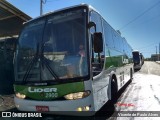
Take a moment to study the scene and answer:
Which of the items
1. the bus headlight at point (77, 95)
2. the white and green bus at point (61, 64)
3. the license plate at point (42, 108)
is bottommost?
the license plate at point (42, 108)

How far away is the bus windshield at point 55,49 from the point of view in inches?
250

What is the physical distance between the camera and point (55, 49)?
6660mm

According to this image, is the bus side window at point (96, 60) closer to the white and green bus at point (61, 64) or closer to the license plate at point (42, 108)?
the white and green bus at point (61, 64)

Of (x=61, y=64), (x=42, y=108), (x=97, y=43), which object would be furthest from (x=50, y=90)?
(x=97, y=43)

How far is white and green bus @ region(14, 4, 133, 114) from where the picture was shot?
6191 millimetres

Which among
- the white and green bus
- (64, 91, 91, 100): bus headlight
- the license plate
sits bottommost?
the license plate

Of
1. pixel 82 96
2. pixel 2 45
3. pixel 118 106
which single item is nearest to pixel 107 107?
pixel 118 106

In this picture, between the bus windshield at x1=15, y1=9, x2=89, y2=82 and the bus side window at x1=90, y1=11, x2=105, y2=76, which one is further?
the bus side window at x1=90, y1=11, x2=105, y2=76

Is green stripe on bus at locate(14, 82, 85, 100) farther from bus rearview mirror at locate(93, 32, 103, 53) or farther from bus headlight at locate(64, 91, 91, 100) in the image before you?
bus rearview mirror at locate(93, 32, 103, 53)

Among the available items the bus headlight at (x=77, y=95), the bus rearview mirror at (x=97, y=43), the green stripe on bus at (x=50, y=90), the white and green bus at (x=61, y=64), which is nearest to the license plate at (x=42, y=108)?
the white and green bus at (x=61, y=64)

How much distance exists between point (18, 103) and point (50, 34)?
78.6 inches

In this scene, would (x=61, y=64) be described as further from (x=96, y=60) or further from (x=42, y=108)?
(x=42, y=108)

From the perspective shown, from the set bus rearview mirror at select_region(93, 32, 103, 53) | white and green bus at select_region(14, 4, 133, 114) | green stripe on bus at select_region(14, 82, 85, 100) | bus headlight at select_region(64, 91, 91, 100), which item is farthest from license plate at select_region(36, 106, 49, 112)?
bus rearview mirror at select_region(93, 32, 103, 53)

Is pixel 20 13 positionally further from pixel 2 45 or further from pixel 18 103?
pixel 18 103
